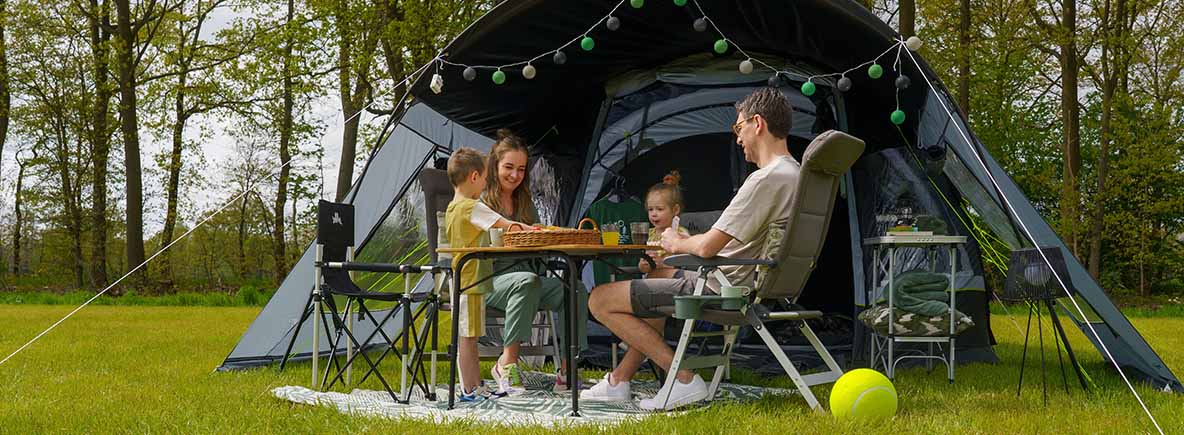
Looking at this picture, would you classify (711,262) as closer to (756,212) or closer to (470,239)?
(756,212)

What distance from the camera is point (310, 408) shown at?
11.0 ft

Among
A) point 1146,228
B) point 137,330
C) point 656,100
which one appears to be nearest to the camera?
point 656,100

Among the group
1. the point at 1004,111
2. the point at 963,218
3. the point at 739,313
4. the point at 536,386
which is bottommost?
the point at 536,386

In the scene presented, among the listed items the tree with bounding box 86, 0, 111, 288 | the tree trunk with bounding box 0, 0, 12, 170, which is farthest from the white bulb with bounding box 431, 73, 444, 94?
the tree trunk with bounding box 0, 0, 12, 170

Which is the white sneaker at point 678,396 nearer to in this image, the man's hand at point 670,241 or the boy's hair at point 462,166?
the man's hand at point 670,241

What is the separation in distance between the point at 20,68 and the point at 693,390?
628 inches

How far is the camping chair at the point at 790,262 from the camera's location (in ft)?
9.79

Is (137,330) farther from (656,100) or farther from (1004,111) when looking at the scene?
(1004,111)

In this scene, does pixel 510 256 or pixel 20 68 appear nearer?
pixel 510 256

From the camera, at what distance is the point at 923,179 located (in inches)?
193

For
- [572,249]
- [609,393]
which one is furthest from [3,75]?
[572,249]

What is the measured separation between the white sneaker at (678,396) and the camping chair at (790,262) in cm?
2

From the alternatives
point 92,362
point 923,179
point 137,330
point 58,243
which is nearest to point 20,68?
point 58,243

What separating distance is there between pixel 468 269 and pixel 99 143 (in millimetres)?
13604
